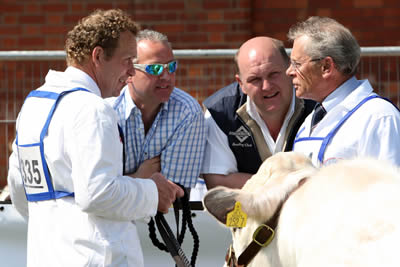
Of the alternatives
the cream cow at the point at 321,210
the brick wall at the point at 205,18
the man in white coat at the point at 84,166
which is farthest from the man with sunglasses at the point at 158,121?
the brick wall at the point at 205,18

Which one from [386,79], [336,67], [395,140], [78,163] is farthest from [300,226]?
[386,79]

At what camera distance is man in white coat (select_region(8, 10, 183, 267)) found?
10.8 ft

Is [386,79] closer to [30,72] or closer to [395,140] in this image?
[395,140]

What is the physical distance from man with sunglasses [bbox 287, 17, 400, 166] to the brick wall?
4.25m

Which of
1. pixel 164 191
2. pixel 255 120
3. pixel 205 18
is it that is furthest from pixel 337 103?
pixel 205 18

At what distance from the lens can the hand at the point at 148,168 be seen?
14.4ft

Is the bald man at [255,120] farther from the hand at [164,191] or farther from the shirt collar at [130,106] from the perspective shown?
the hand at [164,191]

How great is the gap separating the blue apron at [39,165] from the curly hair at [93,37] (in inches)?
9.4

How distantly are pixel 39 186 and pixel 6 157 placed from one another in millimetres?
3546

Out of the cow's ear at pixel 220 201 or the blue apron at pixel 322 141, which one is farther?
the blue apron at pixel 322 141

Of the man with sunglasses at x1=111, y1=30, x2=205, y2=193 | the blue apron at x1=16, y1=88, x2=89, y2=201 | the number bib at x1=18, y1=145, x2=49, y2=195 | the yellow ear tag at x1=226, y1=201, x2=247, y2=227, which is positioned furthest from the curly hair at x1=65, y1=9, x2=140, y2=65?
the yellow ear tag at x1=226, y1=201, x2=247, y2=227

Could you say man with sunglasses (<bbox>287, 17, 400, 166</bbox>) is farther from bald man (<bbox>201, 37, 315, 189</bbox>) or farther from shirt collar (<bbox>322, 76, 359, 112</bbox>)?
bald man (<bbox>201, 37, 315, 189</bbox>)

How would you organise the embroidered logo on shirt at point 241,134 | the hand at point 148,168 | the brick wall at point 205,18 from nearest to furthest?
1. the hand at point 148,168
2. the embroidered logo on shirt at point 241,134
3. the brick wall at point 205,18

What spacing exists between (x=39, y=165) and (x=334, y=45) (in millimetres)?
1688
